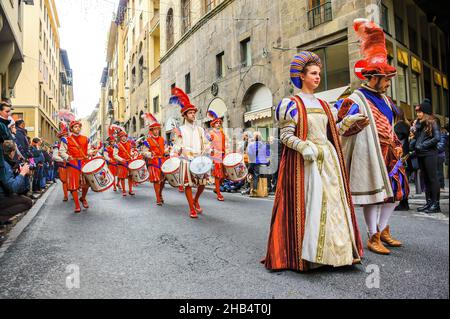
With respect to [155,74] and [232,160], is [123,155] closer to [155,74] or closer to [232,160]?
[232,160]

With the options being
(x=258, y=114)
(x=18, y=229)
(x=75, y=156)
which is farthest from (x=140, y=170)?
(x=258, y=114)

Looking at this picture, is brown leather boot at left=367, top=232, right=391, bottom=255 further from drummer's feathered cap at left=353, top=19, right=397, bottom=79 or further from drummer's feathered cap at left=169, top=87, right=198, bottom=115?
drummer's feathered cap at left=169, top=87, right=198, bottom=115

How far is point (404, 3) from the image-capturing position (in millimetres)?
16047

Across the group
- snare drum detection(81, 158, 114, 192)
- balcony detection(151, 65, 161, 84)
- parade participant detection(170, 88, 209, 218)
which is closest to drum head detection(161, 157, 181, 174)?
parade participant detection(170, 88, 209, 218)

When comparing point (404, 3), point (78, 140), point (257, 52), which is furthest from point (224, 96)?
point (78, 140)

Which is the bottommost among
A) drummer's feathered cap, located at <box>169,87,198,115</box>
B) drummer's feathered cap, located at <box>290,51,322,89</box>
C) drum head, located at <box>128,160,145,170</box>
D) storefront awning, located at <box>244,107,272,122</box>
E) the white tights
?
the white tights

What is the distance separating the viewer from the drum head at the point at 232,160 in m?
7.34

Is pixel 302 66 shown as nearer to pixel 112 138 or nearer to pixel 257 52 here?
pixel 112 138

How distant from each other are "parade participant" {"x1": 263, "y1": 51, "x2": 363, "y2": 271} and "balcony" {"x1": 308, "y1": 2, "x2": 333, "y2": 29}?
36.8ft

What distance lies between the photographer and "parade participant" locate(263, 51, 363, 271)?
282 cm

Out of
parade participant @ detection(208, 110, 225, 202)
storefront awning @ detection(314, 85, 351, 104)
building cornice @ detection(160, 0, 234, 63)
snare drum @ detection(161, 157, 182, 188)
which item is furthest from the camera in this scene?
building cornice @ detection(160, 0, 234, 63)

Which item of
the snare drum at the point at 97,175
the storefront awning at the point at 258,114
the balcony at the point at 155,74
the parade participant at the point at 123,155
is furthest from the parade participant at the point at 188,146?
the balcony at the point at 155,74

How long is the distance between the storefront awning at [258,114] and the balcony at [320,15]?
3792 millimetres

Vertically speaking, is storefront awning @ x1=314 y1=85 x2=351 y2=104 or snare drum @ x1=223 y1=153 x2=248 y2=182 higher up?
storefront awning @ x1=314 y1=85 x2=351 y2=104
